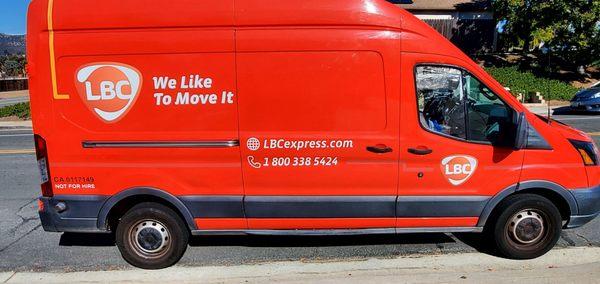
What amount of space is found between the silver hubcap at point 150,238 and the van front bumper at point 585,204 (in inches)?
143

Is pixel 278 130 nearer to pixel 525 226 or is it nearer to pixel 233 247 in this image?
pixel 233 247

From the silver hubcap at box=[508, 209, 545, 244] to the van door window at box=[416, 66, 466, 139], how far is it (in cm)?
92

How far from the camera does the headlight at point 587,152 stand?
13.3 feet

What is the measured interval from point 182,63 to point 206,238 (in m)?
1.94

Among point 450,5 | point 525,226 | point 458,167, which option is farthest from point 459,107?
point 450,5

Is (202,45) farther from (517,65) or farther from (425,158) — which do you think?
(517,65)

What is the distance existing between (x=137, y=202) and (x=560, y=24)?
73.5ft

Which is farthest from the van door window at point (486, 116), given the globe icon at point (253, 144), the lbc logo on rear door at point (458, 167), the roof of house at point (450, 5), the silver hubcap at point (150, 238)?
the roof of house at point (450, 5)

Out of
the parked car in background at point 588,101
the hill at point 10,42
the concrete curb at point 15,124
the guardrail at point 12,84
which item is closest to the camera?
the parked car in background at point 588,101

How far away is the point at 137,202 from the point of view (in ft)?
13.5

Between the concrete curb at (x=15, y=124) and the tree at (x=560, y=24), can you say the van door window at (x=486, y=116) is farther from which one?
the tree at (x=560, y=24)

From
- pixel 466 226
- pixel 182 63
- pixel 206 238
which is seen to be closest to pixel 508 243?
pixel 466 226

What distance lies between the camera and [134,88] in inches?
151

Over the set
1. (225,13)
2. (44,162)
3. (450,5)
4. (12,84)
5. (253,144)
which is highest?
(450,5)
